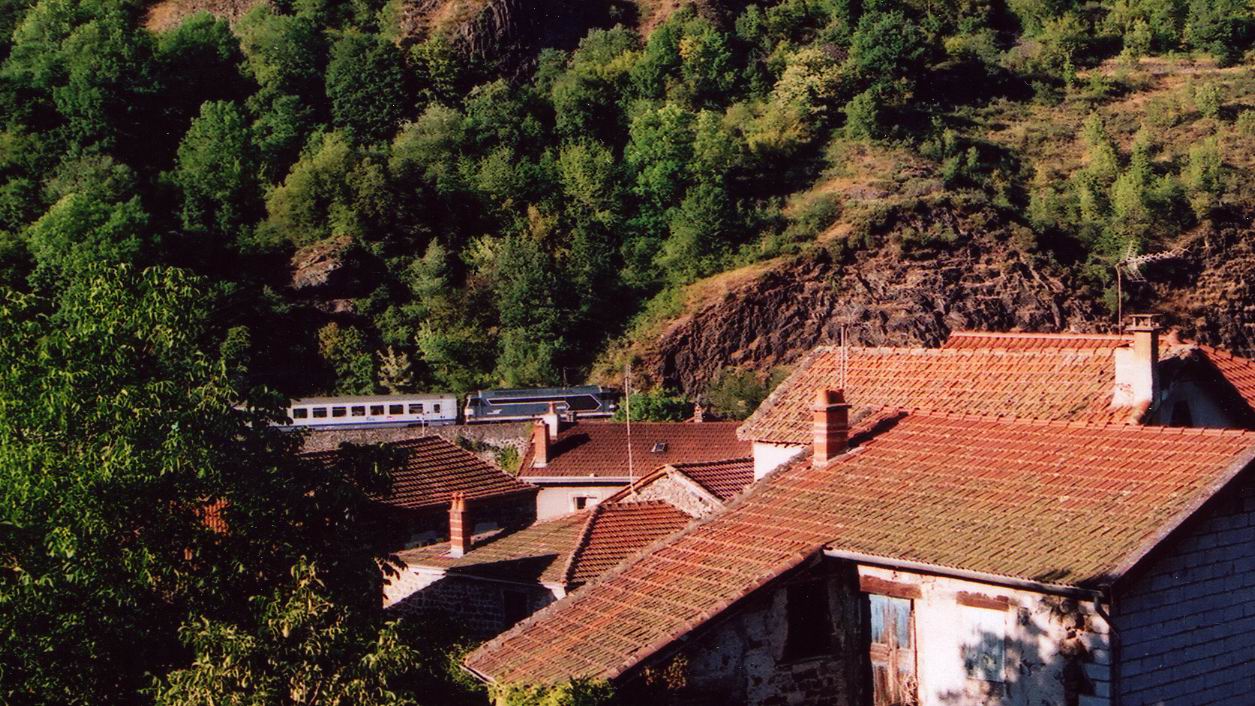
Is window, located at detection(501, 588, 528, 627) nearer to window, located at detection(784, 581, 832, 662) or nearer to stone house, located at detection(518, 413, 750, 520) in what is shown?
window, located at detection(784, 581, 832, 662)

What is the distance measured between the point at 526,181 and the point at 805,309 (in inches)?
553

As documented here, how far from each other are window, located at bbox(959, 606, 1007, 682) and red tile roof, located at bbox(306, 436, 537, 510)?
517 inches

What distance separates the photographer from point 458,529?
76.2 feet

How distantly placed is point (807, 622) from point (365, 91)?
54779 millimetres

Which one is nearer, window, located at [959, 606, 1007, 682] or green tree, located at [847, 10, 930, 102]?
window, located at [959, 606, 1007, 682]

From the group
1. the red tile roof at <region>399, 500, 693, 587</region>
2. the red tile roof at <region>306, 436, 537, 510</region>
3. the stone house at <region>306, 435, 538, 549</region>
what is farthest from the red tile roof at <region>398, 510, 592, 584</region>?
the red tile roof at <region>306, 436, 537, 510</region>

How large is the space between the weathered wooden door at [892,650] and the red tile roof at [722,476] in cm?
664

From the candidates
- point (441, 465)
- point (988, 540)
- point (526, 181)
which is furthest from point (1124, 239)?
point (988, 540)

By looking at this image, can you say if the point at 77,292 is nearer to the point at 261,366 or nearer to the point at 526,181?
the point at 261,366

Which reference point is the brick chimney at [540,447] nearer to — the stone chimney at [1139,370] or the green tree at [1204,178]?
the stone chimney at [1139,370]

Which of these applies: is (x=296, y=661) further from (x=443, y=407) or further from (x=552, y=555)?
(x=443, y=407)

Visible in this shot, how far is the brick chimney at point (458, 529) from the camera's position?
76.0 ft

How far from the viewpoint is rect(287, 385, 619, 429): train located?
47500mm

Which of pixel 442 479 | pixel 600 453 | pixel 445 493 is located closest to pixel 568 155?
pixel 600 453
